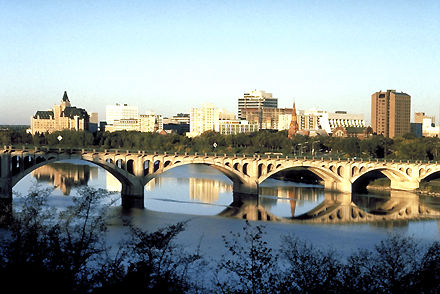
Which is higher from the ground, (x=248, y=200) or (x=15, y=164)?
(x=15, y=164)

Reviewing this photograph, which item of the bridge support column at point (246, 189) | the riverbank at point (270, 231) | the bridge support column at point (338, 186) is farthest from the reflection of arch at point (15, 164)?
the bridge support column at point (338, 186)

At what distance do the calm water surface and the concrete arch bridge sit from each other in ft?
5.58

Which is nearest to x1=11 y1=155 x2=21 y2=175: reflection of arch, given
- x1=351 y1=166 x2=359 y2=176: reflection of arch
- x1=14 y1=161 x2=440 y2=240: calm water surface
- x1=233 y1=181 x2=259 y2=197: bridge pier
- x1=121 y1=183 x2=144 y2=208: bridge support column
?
x1=14 y1=161 x2=440 y2=240: calm water surface

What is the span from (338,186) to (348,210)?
14.1 meters

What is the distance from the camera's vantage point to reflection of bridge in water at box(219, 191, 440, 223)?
172 ft

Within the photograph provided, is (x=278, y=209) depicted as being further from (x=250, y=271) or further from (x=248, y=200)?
(x=250, y=271)

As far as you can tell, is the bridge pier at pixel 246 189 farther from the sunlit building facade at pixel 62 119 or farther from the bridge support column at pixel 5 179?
the sunlit building facade at pixel 62 119

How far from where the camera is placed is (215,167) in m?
66.2

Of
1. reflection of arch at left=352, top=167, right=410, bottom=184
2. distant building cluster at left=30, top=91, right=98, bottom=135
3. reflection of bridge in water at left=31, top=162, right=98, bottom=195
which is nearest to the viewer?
reflection of bridge in water at left=31, top=162, right=98, bottom=195

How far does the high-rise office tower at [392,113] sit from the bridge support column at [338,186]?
11033 centimetres

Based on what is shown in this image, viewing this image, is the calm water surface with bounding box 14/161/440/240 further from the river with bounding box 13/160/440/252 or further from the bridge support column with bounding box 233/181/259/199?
the bridge support column with bounding box 233/181/259/199

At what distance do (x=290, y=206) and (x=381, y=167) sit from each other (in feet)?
60.1

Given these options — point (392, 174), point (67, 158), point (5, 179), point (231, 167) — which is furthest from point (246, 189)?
point (5, 179)

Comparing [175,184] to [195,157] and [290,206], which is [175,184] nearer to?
[195,157]
